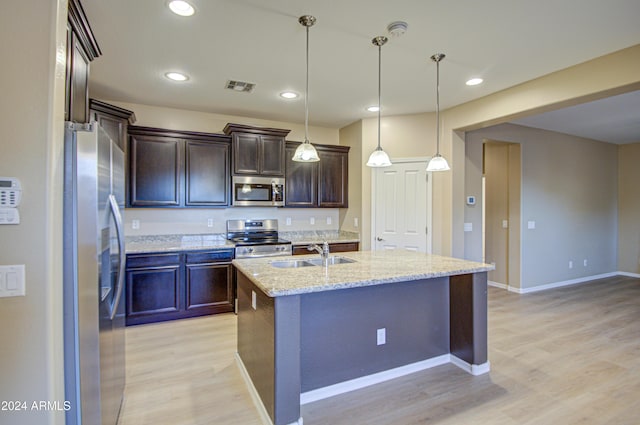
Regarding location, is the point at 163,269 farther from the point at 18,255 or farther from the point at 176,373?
the point at 18,255

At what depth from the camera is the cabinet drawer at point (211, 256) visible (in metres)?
3.82

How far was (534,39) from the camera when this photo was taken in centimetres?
253

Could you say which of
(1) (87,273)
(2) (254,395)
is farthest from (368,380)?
(1) (87,273)

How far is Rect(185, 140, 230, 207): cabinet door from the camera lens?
4141 millimetres

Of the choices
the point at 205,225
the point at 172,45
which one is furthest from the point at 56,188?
the point at 205,225

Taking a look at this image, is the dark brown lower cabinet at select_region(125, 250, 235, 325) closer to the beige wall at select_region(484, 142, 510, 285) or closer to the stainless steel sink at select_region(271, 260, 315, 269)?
the stainless steel sink at select_region(271, 260, 315, 269)

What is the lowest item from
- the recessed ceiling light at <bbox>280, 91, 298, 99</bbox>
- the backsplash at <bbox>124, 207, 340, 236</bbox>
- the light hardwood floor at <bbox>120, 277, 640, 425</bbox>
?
the light hardwood floor at <bbox>120, 277, 640, 425</bbox>

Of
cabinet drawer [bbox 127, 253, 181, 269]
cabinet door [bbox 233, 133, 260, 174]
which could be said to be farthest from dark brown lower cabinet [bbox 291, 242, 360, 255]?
cabinet drawer [bbox 127, 253, 181, 269]

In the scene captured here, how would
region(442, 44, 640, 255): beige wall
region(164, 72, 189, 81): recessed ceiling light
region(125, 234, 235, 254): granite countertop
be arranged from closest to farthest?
region(442, 44, 640, 255): beige wall, region(164, 72, 189, 81): recessed ceiling light, region(125, 234, 235, 254): granite countertop

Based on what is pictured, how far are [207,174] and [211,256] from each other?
1.12m

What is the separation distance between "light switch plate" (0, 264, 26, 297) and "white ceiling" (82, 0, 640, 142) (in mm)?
1809

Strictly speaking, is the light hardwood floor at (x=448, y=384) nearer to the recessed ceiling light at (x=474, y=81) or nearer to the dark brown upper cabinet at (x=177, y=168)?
the dark brown upper cabinet at (x=177, y=168)

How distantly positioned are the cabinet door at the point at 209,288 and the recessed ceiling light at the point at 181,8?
2.67 m

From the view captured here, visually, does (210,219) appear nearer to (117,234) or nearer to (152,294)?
(152,294)
